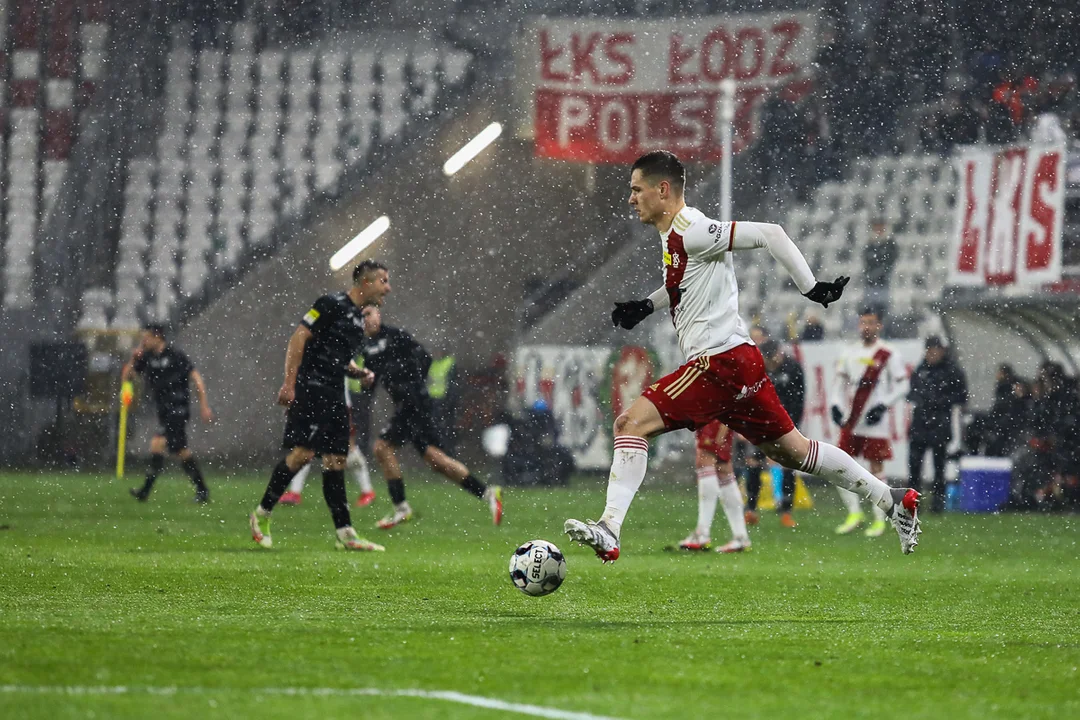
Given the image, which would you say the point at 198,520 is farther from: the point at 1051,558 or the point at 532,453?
the point at 532,453

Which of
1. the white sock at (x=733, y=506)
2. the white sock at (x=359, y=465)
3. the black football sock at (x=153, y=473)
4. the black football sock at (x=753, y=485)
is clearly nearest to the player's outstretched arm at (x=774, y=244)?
the white sock at (x=733, y=506)

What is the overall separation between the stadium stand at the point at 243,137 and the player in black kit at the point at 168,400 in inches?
405

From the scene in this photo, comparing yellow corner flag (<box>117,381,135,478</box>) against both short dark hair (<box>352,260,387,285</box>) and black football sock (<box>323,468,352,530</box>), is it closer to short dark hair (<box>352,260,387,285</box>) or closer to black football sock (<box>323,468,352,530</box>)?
black football sock (<box>323,468,352,530</box>)

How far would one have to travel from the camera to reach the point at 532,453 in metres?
22.8

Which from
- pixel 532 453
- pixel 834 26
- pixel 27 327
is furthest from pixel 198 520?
pixel 834 26

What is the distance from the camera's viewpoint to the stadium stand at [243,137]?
28688 millimetres

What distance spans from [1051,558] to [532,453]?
11395 millimetres

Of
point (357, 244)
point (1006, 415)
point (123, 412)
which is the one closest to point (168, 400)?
point (123, 412)

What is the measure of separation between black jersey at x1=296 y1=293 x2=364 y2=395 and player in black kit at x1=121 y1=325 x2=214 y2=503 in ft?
20.7

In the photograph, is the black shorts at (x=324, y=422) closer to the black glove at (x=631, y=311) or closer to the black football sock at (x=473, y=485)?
the black football sock at (x=473, y=485)

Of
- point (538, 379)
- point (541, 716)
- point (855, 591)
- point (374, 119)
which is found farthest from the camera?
point (374, 119)

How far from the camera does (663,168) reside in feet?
24.8

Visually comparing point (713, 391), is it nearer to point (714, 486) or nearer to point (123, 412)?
point (714, 486)

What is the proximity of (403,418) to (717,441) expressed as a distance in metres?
3.08
